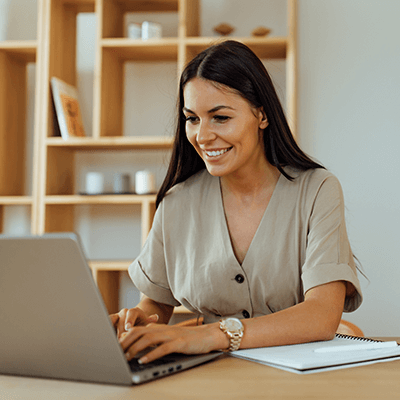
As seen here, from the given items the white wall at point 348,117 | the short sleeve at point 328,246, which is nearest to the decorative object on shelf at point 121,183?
the white wall at point 348,117

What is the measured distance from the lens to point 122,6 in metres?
2.66

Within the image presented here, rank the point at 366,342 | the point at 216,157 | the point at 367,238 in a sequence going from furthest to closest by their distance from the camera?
the point at 367,238 < the point at 216,157 < the point at 366,342

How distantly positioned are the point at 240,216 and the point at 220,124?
268 millimetres

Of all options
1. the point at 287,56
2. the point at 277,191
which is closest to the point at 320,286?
the point at 277,191

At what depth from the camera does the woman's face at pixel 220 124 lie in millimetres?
1280

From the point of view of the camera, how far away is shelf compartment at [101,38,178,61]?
2.45 metres

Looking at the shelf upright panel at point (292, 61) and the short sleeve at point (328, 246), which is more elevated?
the shelf upright panel at point (292, 61)

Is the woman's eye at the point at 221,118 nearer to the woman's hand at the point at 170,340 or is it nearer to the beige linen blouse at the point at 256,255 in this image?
the beige linen blouse at the point at 256,255

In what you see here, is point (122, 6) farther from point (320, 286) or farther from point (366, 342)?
point (366, 342)

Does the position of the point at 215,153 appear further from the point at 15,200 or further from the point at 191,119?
the point at 15,200

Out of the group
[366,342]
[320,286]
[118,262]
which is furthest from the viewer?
[118,262]

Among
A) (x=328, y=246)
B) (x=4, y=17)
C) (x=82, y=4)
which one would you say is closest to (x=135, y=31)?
(x=82, y=4)

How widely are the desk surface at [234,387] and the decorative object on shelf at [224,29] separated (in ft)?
6.90

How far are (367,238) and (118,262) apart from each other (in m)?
1.33
